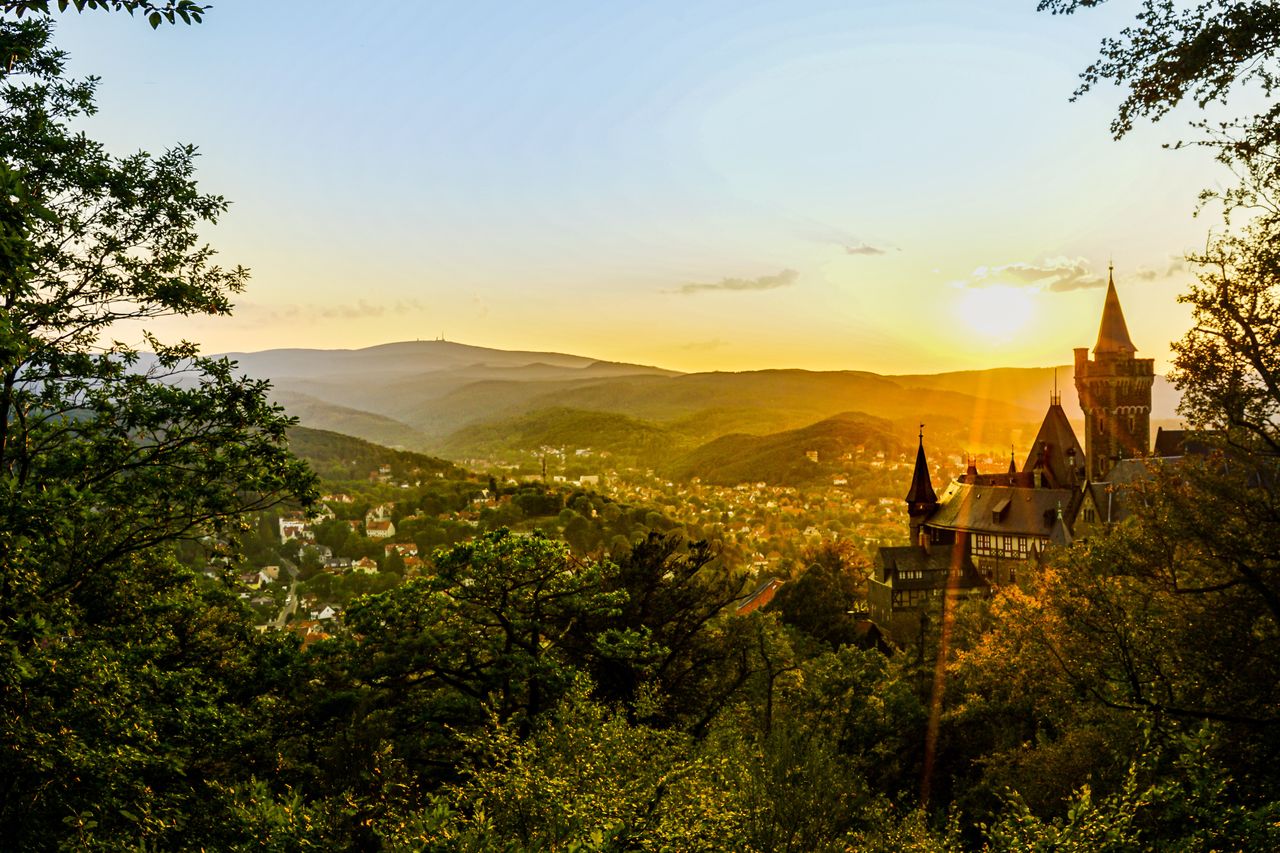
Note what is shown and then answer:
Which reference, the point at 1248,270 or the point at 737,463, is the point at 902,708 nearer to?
the point at 1248,270

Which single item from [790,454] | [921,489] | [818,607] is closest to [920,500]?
[921,489]

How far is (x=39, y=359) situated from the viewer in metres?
9.83

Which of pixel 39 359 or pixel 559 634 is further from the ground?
pixel 39 359

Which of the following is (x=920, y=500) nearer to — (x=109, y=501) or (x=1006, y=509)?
(x=1006, y=509)

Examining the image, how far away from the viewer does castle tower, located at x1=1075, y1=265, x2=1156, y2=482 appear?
54.1 meters

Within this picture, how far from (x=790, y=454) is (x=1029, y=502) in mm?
129594

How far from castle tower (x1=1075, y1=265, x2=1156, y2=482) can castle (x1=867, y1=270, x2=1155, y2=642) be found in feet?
0.24

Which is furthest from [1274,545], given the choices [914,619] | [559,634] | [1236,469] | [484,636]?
[914,619]

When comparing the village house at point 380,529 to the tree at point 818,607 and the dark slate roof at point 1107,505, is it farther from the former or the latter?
the dark slate roof at point 1107,505

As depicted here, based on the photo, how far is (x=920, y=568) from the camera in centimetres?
4719

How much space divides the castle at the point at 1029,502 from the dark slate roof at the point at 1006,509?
0.22 ft

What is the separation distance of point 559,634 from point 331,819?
24.0ft

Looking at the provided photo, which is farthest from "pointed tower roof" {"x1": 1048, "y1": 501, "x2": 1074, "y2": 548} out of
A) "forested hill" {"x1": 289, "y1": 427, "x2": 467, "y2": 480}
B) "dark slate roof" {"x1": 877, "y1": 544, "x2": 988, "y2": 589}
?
"forested hill" {"x1": 289, "y1": 427, "x2": 467, "y2": 480}

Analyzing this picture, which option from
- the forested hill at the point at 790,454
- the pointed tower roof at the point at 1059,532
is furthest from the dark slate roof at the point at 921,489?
the forested hill at the point at 790,454
